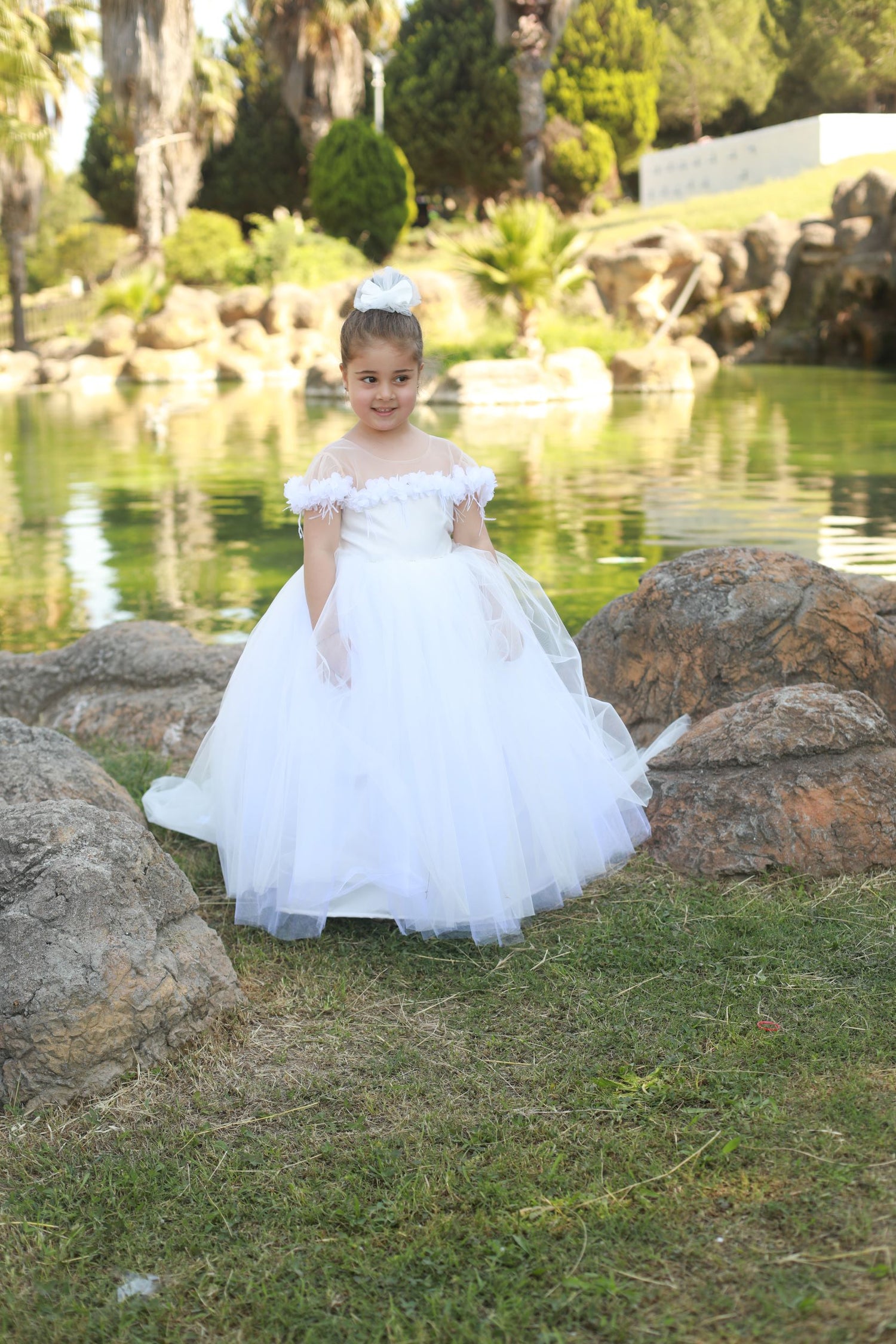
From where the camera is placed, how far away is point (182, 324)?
87.1 feet

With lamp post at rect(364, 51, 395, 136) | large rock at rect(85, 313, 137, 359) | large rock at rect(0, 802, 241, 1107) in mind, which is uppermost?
lamp post at rect(364, 51, 395, 136)

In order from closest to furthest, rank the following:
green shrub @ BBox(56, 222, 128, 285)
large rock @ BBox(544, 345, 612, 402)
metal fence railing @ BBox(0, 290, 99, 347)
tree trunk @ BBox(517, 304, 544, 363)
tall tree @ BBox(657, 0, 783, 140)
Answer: large rock @ BBox(544, 345, 612, 402) → tree trunk @ BBox(517, 304, 544, 363) → metal fence railing @ BBox(0, 290, 99, 347) → green shrub @ BBox(56, 222, 128, 285) → tall tree @ BBox(657, 0, 783, 140)

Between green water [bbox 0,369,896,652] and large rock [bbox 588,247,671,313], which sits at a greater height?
large rock [bbox 588,247,671,313]

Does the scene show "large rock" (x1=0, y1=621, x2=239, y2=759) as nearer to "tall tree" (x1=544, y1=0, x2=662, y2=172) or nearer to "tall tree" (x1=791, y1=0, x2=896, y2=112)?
"tall tree" (x1=544, y1=0, x2=662, y2=172)

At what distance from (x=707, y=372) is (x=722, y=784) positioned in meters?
23.7

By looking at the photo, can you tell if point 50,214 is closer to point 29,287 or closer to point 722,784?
point 29,287

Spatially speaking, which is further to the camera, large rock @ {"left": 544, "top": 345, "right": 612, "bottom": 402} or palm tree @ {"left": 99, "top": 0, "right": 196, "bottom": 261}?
palm tree @ {"left": 99, "top": 0, "right": 196, "bottom": 261}

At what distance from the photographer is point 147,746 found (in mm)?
Result: 4688

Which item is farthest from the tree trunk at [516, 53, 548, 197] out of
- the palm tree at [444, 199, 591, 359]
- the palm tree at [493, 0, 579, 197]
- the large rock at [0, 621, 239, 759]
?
the large rock at [0, 621, 239, 759]

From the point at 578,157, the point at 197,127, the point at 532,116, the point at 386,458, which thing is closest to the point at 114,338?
the point at 197,127

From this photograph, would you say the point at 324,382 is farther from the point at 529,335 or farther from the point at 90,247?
the point at 90,247

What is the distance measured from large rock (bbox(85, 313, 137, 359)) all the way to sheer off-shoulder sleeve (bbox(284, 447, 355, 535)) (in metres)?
25.8

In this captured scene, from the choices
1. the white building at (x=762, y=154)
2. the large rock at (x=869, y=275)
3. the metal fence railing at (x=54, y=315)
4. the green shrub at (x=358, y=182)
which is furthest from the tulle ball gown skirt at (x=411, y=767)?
the white building at (x=762, y=154)

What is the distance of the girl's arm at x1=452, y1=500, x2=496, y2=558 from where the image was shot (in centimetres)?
344
